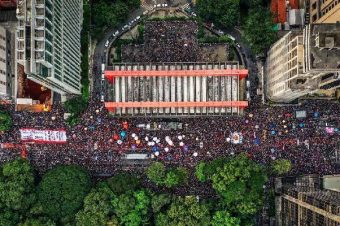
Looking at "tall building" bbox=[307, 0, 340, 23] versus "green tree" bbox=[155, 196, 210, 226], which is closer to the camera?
"tall building" bbox=[307, 0, 340, 23]

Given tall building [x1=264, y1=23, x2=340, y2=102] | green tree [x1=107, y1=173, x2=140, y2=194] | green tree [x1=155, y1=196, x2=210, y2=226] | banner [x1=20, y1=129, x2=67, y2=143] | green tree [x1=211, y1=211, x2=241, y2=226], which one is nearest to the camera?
tall building [x1=264, y1=23, x2=340, y2=102]

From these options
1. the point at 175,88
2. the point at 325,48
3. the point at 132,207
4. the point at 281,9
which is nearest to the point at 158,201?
the point at 132,207

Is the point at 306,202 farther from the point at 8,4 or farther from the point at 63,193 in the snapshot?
the point at 8,4

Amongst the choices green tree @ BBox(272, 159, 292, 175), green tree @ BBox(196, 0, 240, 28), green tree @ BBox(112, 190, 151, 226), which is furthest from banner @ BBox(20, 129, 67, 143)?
green tree @ BBox(272, 159, 292, 175)

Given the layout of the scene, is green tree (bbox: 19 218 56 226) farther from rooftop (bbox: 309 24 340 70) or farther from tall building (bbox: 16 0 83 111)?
rooftop (bbox: 309 24 340 70)

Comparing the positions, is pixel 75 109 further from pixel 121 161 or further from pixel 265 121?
pixel 265 121

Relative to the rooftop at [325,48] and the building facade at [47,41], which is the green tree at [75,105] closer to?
the building facade at [47,41]

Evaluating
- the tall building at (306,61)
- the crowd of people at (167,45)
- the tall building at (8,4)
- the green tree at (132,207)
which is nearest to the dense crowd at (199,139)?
the green tree at (132,207)
